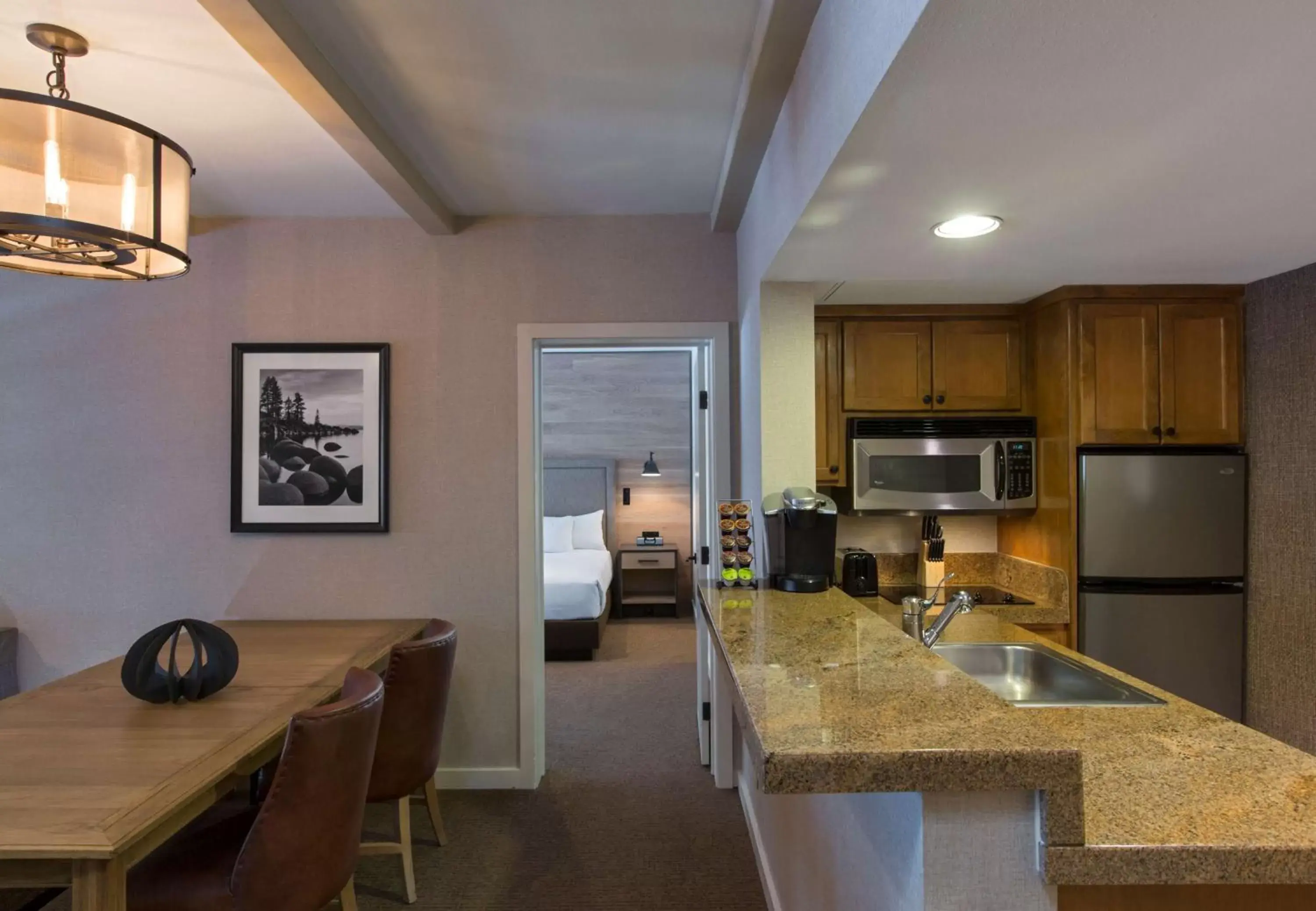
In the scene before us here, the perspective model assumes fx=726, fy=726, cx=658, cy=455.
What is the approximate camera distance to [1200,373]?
2.81 metres

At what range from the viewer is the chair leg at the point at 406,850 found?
2309mm

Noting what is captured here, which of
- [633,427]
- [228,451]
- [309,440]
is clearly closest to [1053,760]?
[309,440]

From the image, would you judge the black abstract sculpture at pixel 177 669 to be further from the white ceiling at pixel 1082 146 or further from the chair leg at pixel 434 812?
the white ceiling at pixel 1082 146

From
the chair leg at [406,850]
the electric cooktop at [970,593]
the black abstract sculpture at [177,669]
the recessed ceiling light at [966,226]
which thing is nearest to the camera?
the recessed ceiling light at [966,226]

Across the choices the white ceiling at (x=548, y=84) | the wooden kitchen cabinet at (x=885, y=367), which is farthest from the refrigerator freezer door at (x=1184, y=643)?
the white ceiling at (x=548, y=84)

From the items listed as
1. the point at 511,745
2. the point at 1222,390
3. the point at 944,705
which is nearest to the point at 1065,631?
the point at 1222,390

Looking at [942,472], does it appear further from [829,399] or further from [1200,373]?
[1200,373]

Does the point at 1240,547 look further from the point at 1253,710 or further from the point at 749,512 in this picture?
the point at 749,512

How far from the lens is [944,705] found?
3.52 feet

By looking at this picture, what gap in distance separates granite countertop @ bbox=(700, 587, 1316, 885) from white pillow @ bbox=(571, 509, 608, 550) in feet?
16.3

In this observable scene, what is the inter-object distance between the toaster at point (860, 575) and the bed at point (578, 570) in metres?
1.71

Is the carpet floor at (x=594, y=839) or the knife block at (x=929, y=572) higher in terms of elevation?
the knife block at (x=929, y=572)

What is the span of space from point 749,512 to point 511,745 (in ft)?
4.94

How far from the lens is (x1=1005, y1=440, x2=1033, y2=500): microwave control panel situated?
300 centimetres
